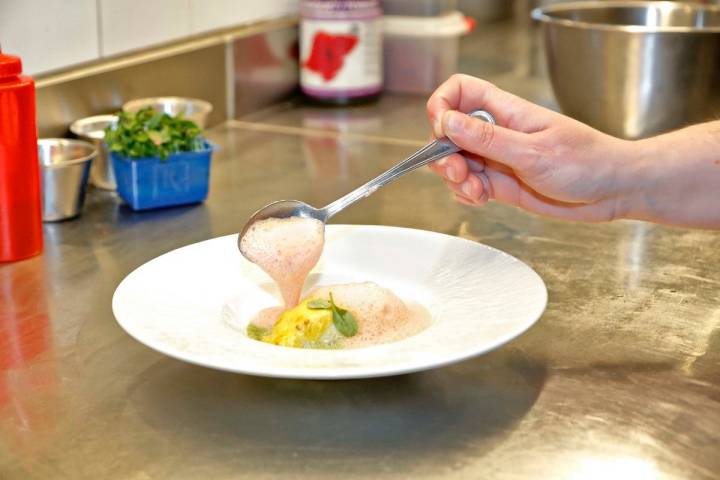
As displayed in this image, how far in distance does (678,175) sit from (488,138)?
180mm

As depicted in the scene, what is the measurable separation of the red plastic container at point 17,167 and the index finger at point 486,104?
0.38 meters

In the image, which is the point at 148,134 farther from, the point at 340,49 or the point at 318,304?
the point at 340,49

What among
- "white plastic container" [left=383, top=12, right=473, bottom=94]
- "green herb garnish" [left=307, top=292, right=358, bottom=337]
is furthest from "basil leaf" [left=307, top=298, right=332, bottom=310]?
"white plastic container" [left=383, top=12, right=473, bottom=94]

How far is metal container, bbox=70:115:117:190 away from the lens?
126 cm

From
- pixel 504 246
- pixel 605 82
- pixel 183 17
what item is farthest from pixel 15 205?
pixel 605 82

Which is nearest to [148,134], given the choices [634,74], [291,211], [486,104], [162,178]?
[162,178]

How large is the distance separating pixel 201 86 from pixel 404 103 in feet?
1.28

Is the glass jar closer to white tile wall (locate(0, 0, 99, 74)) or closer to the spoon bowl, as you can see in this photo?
white tile wall (locate(0, 0, 99, 74))

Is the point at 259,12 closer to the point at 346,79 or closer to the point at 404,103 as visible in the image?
the point at 346,79

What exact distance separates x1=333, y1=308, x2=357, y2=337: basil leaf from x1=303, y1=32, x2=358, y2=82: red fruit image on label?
3.06ft

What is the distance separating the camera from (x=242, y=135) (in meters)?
1.57

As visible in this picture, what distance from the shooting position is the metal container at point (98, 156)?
126 centimetres

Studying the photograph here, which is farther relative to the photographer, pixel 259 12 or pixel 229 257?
pixel 259 12

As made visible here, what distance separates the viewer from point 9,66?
100cm
